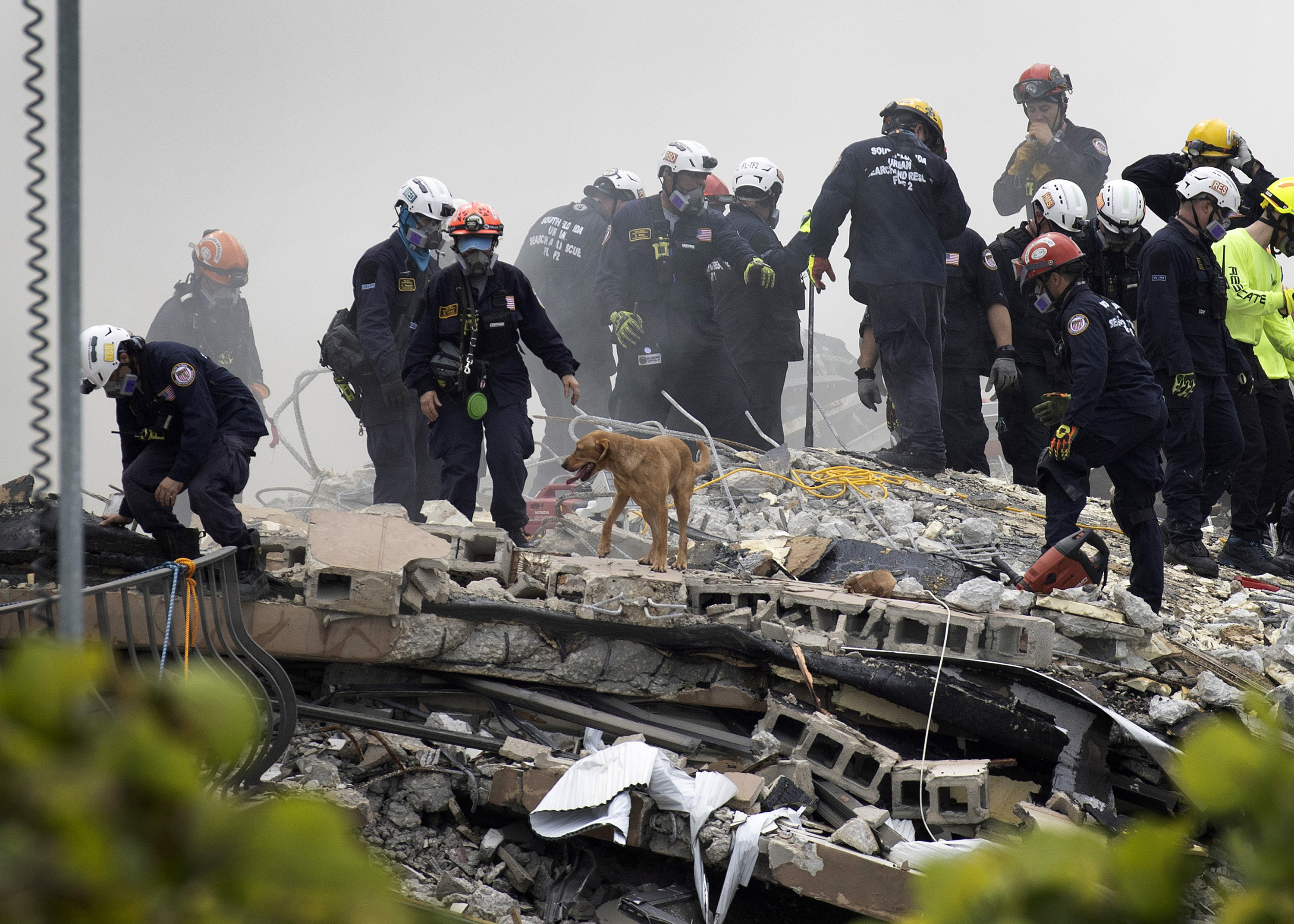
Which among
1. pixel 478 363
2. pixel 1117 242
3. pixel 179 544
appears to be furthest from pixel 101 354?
pixel 1117 242

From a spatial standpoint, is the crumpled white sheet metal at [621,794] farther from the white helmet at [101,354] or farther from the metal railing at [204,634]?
the white helmet at [101,354]

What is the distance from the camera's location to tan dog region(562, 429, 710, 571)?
4562mm

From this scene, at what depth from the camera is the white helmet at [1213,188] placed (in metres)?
6.56

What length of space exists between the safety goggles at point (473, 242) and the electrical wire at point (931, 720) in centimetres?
305

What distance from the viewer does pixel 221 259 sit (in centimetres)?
1088

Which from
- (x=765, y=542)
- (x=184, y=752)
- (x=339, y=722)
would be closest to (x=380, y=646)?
(x=339, y=722)

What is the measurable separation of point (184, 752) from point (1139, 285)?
694 cm

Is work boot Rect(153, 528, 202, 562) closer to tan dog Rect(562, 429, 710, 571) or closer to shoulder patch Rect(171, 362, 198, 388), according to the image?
shoulder patch Rect(171, 362, 198, 388)

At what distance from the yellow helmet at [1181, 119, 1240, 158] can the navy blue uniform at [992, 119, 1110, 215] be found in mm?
2268

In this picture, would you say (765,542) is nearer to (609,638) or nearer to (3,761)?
(609,638)

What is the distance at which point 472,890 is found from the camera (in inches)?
142

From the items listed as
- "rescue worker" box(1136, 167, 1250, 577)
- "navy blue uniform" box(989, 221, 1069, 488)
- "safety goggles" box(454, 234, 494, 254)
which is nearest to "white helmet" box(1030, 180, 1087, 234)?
"navy blue uniform" box(989, 221, 1069, 488)

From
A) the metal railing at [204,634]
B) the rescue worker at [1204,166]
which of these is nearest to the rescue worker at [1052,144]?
the rescue worker at [1204,166]

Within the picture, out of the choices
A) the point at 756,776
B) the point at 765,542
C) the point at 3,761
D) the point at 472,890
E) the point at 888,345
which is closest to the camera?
the point at 3,761
